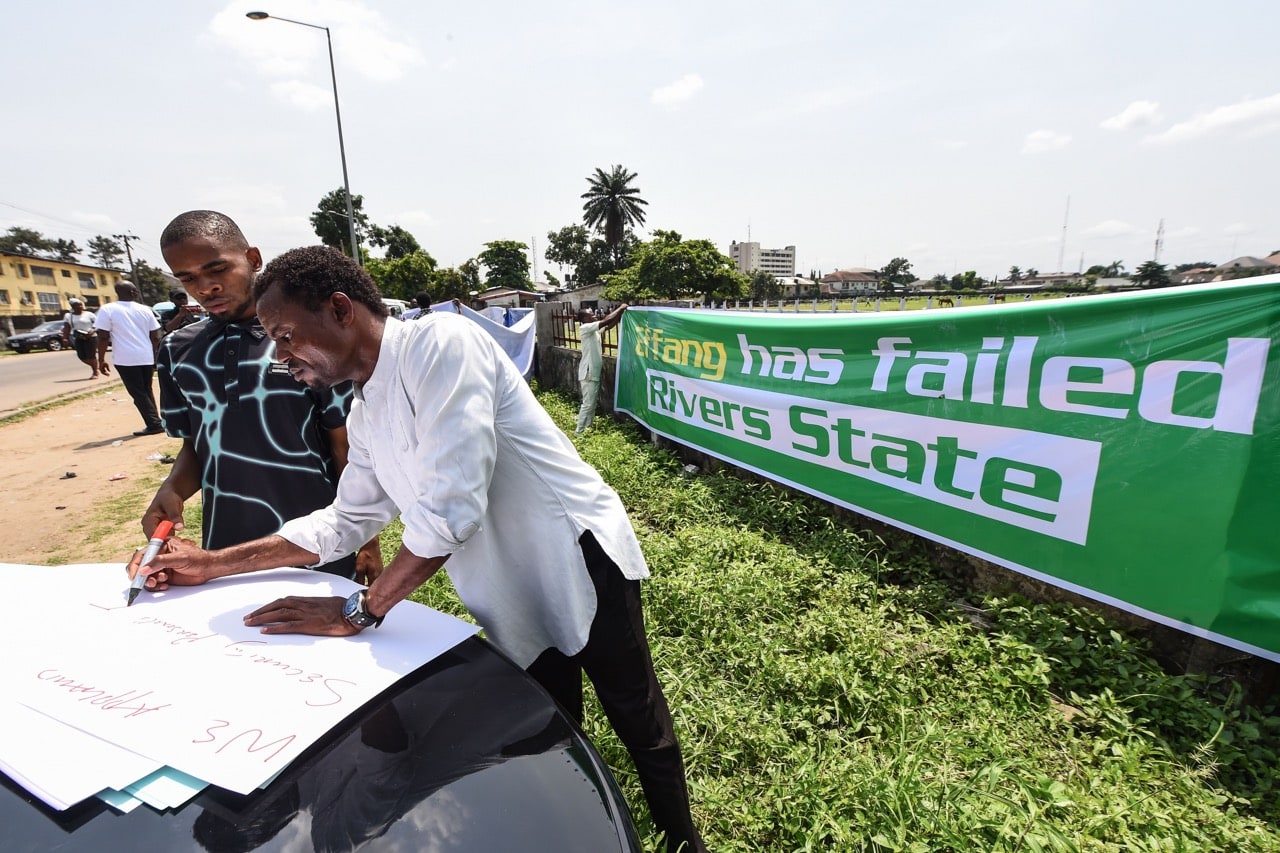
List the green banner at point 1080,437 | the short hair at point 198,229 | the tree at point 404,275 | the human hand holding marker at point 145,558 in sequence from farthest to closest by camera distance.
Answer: the tree at point 404,275, the green banner at point 1080,437, the short hair at point 198,229, the human hand holding marker at point 145,558

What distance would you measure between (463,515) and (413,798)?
0.48 meters

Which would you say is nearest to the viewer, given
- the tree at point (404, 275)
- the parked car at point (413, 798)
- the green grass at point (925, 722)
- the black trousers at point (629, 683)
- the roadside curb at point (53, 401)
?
the parked car at point (413, 798)

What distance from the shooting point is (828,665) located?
2500 mm

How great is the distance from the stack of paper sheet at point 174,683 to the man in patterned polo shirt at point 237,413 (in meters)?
0.41

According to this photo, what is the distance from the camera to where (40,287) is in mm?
43531

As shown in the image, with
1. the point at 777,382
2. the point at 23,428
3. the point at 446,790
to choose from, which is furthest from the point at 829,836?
the point at 23,428

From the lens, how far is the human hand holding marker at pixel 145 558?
4.22ft

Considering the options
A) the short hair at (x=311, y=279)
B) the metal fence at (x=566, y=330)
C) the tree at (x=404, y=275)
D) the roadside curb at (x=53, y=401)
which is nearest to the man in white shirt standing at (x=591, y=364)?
the metal fence at (x=566, y=330)

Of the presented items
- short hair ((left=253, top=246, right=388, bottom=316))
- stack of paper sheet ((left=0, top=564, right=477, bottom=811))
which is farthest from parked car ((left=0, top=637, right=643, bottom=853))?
short hair ((left=253, top=246, right=388, bottom=316))

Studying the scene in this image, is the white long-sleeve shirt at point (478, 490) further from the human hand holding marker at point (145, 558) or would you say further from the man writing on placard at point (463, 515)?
the human hand holding marker at point (145, 558)

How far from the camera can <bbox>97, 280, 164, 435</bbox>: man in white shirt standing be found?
7066mm

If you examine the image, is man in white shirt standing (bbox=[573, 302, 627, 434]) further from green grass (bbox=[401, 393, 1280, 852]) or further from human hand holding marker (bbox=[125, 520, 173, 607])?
human hand holding marker (bbox=[125, 520, 173, 607])

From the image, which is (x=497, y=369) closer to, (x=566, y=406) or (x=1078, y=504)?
(x=1078, y=504)

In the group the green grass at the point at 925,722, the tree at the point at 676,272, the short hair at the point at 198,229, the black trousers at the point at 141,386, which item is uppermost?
the tree at the point at 676,272
